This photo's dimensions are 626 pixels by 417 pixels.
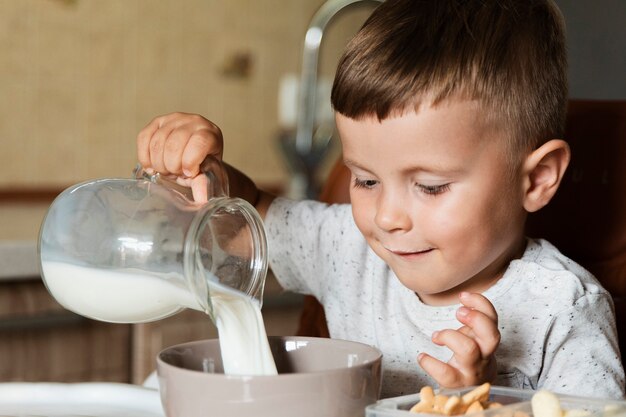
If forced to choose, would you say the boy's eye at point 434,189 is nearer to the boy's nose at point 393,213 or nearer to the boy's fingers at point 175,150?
the boy's nose at point 393,213

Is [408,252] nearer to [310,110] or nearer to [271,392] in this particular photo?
[271,392]

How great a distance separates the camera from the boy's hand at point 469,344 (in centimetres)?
67

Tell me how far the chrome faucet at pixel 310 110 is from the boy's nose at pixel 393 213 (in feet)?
3.51

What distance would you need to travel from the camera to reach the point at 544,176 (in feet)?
2.96

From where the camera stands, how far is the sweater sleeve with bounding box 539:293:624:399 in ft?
2.54

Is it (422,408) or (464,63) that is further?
(464,63)

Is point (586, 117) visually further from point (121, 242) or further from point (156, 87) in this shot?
point (156, 87)

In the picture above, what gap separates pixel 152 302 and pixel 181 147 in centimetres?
26

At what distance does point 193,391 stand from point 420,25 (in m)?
0.42

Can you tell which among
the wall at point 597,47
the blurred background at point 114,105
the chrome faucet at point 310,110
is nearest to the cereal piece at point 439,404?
the wall at point 597,47

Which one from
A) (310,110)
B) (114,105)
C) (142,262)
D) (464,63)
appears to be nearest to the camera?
(142,262)

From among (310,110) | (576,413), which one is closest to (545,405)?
(576,413)

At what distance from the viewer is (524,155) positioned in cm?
87

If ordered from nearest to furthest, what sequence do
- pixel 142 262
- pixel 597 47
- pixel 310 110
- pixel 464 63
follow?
pixel 142 262 < pixel 464 63 < pixel 597 47 < pixel 310 110
